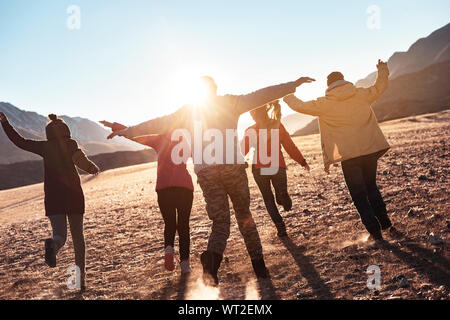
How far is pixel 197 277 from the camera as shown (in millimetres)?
4957

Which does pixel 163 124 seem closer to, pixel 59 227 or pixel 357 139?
pixel 59 227

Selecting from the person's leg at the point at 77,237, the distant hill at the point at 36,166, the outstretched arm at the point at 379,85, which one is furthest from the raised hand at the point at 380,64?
the distant hill at the point at 36,166

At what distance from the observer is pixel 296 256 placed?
5.17 meters

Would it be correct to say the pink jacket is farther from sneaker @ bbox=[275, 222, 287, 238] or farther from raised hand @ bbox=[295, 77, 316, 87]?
sneaker @ bbox=[275, 222, 287, 238]

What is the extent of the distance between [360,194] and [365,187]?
131 millimetres

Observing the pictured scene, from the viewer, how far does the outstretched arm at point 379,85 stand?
17.0ft

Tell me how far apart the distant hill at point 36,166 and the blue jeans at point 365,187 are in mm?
60844

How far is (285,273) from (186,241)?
1407mm

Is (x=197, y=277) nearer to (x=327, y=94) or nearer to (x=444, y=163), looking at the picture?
(x=327, y=94)

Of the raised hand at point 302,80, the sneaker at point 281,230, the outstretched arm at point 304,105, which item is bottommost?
the sneaker at point 281,230

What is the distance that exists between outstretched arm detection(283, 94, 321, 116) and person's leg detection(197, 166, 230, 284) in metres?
1.59

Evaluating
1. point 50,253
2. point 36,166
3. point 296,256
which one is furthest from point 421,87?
point 50,253

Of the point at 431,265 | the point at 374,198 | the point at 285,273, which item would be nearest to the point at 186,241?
the point at 285,273

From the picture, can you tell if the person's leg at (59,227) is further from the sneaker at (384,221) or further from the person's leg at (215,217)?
the sneaker at (384,221)
